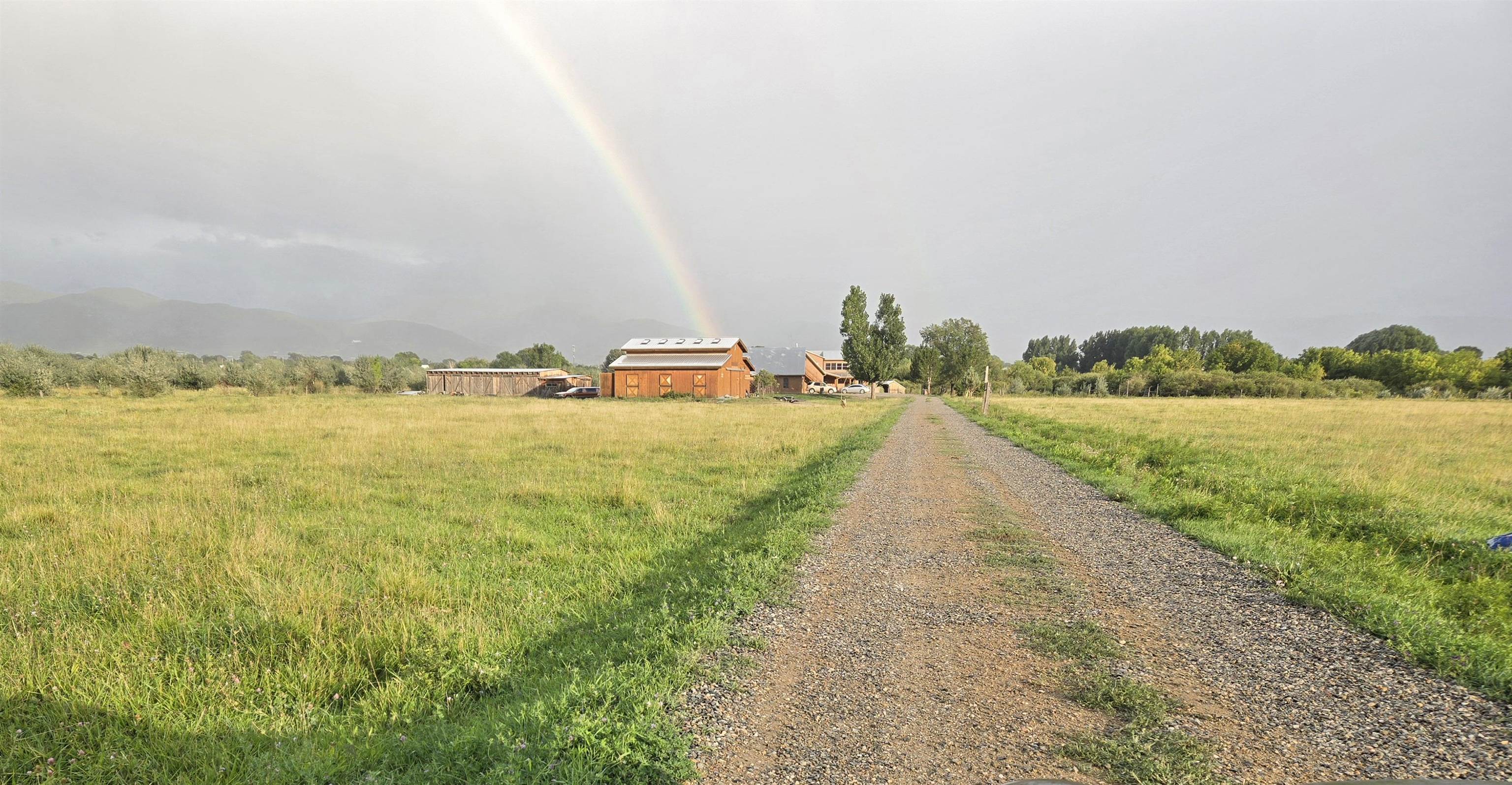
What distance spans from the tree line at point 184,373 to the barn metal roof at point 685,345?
3407cm

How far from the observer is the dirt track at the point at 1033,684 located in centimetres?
342

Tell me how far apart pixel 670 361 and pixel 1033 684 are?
199ft

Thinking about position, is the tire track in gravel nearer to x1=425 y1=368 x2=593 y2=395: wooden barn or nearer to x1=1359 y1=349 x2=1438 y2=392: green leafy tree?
x1=425 y1=368 x2=593 y2=395: wooden barn

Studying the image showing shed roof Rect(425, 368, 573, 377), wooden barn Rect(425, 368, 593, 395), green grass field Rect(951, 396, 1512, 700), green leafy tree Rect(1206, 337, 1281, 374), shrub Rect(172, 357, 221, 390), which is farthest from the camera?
green leafy tree Rect(1206, 337, 1281, 374)

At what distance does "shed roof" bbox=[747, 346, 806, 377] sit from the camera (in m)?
92.7

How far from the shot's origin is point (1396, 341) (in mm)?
140500

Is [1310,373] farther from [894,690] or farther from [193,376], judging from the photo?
[193,376]

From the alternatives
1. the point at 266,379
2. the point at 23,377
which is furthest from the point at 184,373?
the point at 23,377

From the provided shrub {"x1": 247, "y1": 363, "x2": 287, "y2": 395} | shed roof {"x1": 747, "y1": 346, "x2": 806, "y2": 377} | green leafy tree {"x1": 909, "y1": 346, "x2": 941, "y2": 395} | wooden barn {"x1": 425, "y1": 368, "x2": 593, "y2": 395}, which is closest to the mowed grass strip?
shrub {"x1": 247, "y1": 363, "x2": 287, "y2": 395}

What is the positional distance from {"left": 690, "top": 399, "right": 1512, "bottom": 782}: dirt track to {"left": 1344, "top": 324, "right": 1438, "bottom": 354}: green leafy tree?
622ft

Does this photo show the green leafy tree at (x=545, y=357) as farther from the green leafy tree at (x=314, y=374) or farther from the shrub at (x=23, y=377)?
the shrub at (x=23, y=377)

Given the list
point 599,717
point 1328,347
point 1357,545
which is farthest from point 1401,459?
point 1328,347

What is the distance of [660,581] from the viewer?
7242 mm

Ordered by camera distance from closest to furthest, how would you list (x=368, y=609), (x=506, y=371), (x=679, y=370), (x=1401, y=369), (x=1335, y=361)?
1. (x=368, y=609)
2. (x=679, y=370)
3. (x=506, y=371)
4. (x=1401, y=369)
5. (x=1335, y=361)
